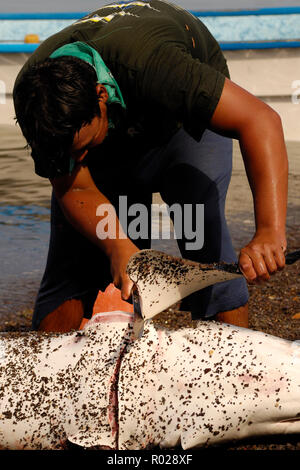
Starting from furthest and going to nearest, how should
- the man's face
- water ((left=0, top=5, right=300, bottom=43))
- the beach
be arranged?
water ((left=0, top=5, right=300, bottom=43)) → the beach → the man's face

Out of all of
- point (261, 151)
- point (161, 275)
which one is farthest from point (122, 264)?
point (261, 151)

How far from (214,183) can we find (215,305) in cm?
56

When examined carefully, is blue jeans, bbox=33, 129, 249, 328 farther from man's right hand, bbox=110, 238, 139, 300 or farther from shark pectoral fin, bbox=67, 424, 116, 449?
shark pectoral fin, bbox=67, 424, 116, 449

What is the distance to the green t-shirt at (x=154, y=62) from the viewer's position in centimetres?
253

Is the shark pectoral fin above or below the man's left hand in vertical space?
below

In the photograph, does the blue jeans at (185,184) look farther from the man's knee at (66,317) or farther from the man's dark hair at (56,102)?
the man's dark hair at (56,102)

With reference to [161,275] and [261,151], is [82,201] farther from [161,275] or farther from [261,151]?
[261,151]

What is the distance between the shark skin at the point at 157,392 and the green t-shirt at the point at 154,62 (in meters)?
0.82

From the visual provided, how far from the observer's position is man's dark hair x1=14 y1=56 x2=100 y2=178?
2492 mm

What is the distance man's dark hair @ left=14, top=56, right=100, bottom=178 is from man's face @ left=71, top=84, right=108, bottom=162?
29 mm

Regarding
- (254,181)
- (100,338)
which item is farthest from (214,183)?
(100,338)

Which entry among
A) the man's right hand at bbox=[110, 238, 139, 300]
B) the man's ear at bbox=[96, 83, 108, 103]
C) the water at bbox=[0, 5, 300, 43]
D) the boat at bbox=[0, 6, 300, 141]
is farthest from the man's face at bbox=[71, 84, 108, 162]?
the water at bbox=[0, 5, 300, 43]

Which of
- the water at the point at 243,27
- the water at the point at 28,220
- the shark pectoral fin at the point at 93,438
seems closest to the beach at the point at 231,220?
the water at the point at 28,220
